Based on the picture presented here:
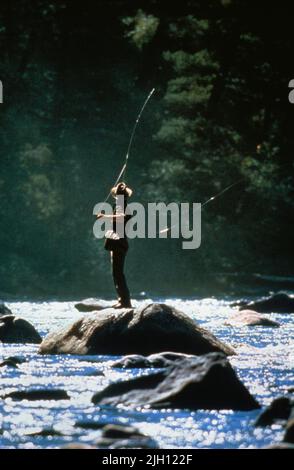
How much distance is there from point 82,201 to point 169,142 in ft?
23.5

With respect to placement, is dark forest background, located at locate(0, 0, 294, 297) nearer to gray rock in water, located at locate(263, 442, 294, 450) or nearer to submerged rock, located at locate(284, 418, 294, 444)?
submerged rock, located at locate(284, 418, 294, 444)

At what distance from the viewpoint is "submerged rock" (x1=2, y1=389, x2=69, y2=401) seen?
11922 mm

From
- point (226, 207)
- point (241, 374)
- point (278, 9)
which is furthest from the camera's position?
point (226, 207)

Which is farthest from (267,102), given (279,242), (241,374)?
(241,374)

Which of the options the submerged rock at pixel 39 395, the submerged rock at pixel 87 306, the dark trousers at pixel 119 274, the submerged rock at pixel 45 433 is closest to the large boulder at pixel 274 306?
the submerged rock at pixel 87 306

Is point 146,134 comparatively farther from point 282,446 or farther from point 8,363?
point 282,446

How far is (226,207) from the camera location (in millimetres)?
49625

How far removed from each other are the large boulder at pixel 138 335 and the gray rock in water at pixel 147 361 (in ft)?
3.27

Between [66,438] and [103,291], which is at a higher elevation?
[66,438]

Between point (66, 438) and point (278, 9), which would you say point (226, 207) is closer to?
point (278, 9)

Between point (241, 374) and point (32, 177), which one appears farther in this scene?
point (32, 177)

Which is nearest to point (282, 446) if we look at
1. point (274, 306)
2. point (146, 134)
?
point (274, 306)

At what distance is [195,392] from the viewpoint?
37.7 ft

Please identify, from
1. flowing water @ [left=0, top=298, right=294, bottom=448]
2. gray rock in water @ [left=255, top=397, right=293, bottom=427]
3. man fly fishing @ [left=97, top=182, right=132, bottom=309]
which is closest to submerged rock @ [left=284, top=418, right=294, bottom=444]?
flowing water @ [left=0, top=298, right=294, bottom=448]
